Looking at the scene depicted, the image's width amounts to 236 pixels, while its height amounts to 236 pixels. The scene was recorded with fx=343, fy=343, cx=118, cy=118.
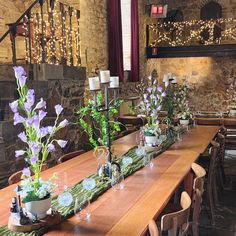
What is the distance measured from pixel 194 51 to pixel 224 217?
671 cm

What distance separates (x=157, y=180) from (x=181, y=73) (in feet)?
30.5

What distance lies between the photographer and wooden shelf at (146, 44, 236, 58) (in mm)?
9461

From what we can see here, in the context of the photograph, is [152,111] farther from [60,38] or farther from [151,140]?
[60,38]

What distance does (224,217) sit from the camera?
374 centimetres

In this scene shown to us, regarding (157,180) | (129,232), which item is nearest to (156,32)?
(157,180)

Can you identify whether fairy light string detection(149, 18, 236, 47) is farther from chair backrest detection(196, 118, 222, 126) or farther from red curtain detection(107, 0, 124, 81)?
chair backrest detection(196, 118, 222, 126)

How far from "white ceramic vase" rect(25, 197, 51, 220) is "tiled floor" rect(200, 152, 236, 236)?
2068mm

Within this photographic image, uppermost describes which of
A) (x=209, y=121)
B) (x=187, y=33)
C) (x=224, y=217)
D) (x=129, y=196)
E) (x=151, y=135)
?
(x=187, y=33)

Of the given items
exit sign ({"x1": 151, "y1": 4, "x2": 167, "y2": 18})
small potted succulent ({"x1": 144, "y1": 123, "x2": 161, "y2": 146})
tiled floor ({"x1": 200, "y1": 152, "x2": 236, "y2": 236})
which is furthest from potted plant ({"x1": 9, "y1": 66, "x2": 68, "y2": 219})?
exit sign ({"x1": 151, "y1": 4, "x2": 167, "y2": 18})

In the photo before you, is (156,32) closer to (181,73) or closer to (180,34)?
(180,34)

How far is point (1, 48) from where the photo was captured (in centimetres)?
662

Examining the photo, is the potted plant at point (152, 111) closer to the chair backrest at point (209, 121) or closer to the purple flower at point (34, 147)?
the purple flower at point (34, 147)

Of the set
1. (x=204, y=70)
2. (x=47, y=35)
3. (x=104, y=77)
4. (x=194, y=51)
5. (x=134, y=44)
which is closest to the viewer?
(x=104, y=77)

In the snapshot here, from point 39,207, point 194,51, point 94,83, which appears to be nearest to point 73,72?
point 94,83
